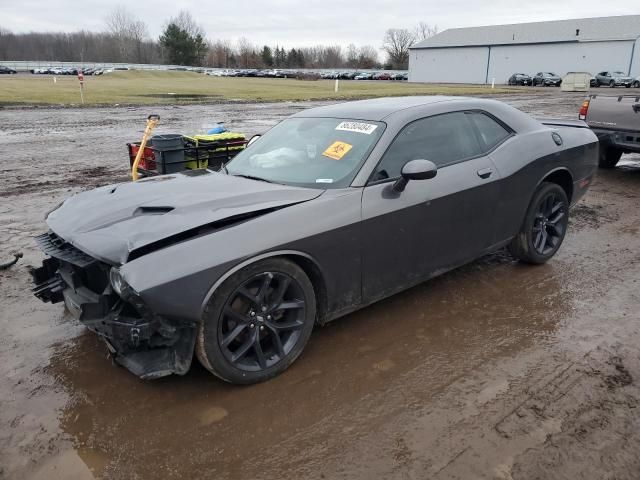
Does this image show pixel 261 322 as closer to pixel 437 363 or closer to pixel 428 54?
pixel 437 363

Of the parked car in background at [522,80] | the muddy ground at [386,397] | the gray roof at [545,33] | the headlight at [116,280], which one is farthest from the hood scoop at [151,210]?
the gray roof at [545,33]

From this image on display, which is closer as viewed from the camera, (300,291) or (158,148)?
(300,291)

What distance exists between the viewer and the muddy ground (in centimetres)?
247

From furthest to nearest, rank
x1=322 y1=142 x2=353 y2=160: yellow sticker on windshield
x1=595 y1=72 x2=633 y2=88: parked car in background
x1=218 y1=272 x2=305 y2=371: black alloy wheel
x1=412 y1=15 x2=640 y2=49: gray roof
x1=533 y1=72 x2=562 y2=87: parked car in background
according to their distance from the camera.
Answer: x1=412 y1=15 x2=640 y2=49: gray roof → x1=533 y1=72 x2=562 y2=87: parked car in background → x1=595 y1=72 x2=633 y2=88: parked car in background → x1=322 y1=142 x2=353 y2=160: yellow sticker on windshield → x1=218 y1=272 x2=305 y2=371: black alloy wheel

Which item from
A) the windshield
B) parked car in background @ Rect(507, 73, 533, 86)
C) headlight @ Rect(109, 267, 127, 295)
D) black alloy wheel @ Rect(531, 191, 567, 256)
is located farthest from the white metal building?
headlight @ Rect(109, 267, 127, 295)

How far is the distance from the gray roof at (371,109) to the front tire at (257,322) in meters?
1.47

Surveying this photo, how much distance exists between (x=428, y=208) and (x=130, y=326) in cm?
213

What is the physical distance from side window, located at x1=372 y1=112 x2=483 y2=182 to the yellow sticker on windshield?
0.28 meters

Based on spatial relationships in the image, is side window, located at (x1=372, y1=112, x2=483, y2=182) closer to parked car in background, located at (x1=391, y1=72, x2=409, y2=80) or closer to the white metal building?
the white metal building

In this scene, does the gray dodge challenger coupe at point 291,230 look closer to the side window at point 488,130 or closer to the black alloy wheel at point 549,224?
the side window at point 488,130

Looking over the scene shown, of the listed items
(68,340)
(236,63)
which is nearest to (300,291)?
(68,340)

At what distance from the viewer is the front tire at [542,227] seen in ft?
15.3

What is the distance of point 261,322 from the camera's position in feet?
9.96

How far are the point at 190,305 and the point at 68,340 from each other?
145 cm
